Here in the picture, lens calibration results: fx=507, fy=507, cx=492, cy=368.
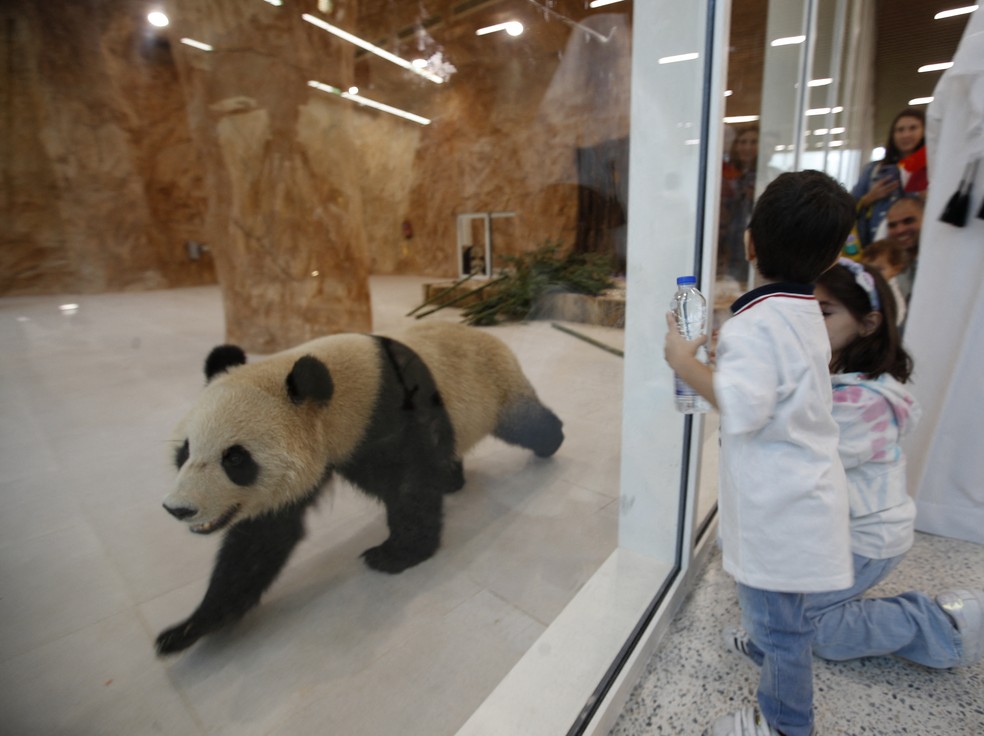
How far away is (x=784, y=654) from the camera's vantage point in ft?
3.14

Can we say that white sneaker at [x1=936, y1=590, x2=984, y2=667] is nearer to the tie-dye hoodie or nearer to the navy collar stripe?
the tie-dye hoodie

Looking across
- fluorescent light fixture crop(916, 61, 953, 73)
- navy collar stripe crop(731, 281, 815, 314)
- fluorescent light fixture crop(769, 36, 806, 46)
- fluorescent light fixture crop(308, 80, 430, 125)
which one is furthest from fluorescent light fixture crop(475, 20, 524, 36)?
fluorescent light fixture crop(916, 61, 953, 73)

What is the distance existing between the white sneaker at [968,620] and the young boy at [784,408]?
52 centimetres

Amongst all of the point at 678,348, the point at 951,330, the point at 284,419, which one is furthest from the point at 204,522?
the point at 951,330

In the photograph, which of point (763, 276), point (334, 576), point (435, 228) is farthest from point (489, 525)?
point (763, 276)

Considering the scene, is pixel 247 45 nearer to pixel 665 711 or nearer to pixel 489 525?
pixel 489 525

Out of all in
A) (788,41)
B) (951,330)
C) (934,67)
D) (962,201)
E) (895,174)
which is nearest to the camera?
(962,201)

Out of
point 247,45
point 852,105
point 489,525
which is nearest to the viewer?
point 247,45

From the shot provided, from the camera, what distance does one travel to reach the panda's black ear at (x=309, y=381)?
0.93 m

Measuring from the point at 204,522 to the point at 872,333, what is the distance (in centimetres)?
144

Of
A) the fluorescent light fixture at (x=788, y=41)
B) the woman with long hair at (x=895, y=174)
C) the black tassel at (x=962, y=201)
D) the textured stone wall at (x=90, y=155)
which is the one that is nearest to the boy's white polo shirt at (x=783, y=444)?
the textured stone wall at (x=90, y=155)

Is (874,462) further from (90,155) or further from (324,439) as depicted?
(90,155)

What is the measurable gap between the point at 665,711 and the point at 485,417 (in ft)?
2.85

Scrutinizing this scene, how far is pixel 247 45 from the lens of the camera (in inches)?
27.4
